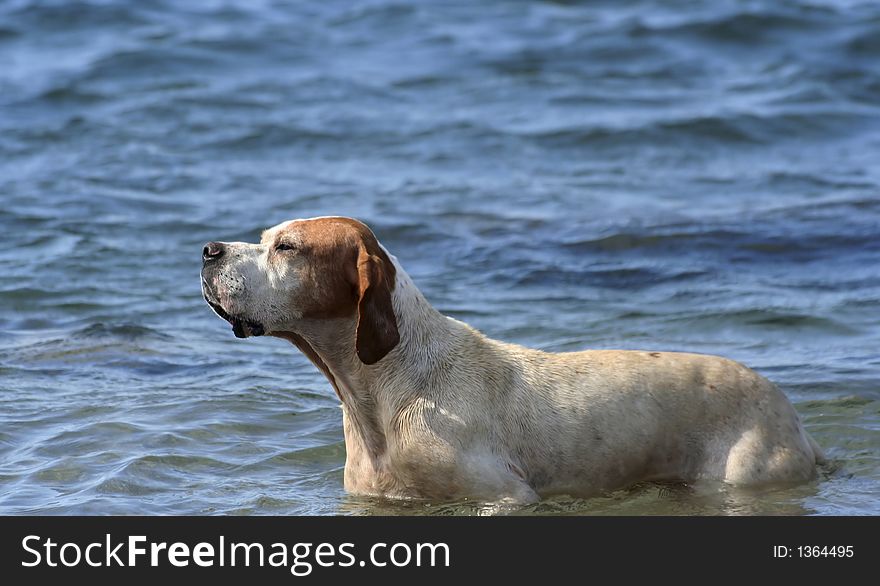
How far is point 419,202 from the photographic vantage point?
1552 centimetres

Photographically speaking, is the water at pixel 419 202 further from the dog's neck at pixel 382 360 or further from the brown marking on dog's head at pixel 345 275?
the brown marking on dog's head at pixel 345 275

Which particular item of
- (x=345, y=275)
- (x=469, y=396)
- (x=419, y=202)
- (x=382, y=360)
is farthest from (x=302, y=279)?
(x=419, y=202)

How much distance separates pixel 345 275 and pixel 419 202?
29.3 feet

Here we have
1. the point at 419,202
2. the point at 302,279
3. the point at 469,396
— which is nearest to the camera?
the point at 302,279

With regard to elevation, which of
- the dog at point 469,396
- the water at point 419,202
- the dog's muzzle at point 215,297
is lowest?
the water at point 419,202

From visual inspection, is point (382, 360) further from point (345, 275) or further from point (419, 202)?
point (419, 202)

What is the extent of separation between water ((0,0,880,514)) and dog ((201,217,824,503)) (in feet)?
0.51

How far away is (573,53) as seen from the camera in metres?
22.9

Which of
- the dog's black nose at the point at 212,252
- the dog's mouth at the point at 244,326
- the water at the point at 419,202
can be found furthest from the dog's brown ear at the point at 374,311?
the water at the point at 419,202

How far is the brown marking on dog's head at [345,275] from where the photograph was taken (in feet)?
21.7

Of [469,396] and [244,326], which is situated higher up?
[244,326]

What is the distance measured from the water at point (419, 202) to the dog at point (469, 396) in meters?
0.16
